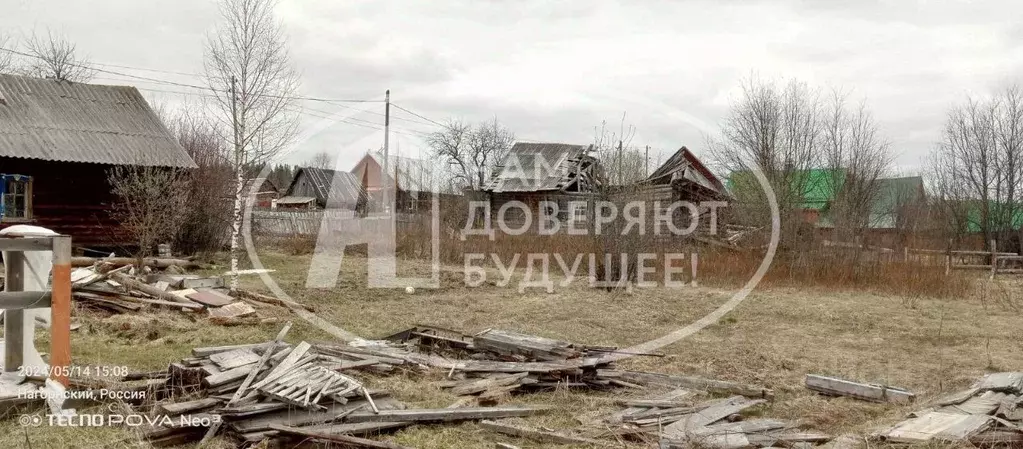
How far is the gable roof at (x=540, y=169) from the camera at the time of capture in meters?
30.5

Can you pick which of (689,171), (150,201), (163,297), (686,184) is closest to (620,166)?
(686,184)

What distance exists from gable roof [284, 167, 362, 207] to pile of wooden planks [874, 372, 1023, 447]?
29.2m

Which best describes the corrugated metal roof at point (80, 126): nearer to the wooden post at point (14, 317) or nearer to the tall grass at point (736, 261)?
the tall grass at point (736, 261)

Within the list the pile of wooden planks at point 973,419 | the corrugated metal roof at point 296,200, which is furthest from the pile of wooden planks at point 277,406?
the corrugated metal roof at point 296,200

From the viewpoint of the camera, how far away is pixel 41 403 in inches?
206

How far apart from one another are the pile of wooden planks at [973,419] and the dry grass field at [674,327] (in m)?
0.33

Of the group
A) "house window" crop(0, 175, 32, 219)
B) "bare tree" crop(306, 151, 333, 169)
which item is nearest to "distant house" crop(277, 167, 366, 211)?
"bare tree" crop(306, 151, 333, 169)

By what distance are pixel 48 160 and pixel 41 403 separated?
12.4 m

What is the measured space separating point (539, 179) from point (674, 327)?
20.6 m

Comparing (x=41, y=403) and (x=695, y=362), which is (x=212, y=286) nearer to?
(x=41, y=403)

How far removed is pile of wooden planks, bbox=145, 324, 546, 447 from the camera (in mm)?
4820

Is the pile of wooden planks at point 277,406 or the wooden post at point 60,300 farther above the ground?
the wooden post at point 60,300

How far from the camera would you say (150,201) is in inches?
561

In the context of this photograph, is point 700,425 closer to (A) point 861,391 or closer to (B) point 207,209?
(A) point 861,391
